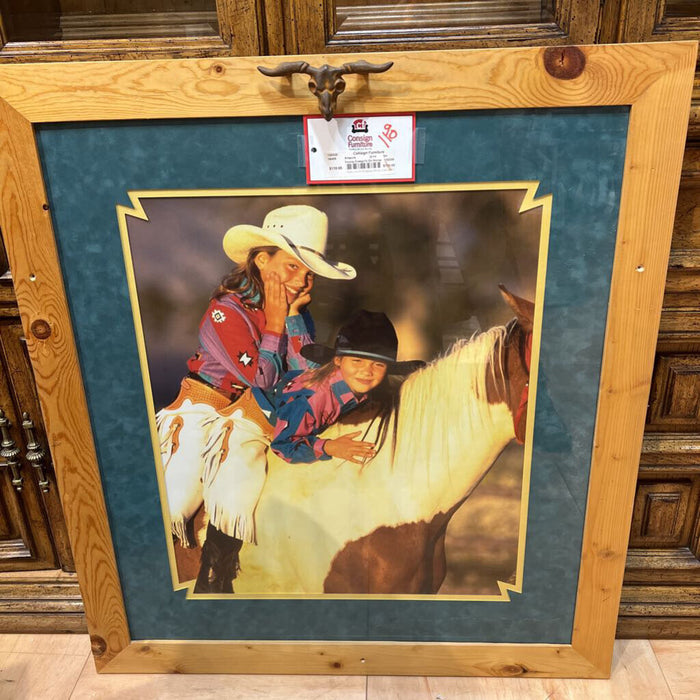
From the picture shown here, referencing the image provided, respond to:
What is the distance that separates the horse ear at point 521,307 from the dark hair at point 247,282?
383mm

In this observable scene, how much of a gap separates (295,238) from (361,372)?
252 mm

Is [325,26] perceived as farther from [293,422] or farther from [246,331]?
[293,422]

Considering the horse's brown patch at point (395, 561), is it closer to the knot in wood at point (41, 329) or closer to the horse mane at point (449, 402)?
the horse mane at point (449, 402)

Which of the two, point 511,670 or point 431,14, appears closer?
point 431,14

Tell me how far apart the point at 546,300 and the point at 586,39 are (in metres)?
0.41

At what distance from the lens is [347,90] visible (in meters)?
0.89

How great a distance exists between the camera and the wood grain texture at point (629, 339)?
35.3 inches

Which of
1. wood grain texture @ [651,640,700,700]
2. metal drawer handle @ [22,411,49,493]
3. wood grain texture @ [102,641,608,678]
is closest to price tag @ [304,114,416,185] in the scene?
metal drawer handle @ [22,411,49,493]

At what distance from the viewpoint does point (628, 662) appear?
49.0 inches

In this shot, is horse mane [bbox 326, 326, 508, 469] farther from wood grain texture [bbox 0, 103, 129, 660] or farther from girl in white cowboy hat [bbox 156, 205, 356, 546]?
wood grain texture [bbox 0, 103, 129, 660]

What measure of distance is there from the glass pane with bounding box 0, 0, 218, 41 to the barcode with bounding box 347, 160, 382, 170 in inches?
12.4

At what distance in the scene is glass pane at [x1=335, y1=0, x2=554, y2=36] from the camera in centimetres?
94

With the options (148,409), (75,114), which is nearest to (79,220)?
(75,114)

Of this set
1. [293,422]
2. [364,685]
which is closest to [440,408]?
[293,422]
